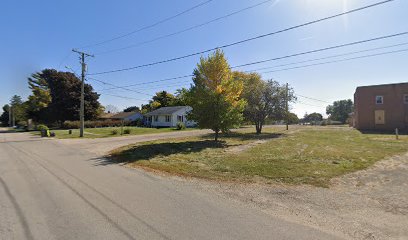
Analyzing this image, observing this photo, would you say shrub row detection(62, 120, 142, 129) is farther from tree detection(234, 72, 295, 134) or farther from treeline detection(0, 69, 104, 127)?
tree detection(234, 72, 295, 134)

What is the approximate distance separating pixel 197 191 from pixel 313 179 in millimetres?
3657

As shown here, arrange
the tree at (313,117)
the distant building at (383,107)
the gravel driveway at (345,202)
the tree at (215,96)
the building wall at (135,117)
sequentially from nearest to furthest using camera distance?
the gravel driveway at (345,202) < the tree at (215,96) < the distant building at (383,107) < the building wall at (135,117) < the tree at (313,117)

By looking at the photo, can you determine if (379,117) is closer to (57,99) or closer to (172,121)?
(172,121)

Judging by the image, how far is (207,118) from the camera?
18.8 metres

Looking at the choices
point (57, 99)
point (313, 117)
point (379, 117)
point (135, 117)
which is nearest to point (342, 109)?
point (313, 117)

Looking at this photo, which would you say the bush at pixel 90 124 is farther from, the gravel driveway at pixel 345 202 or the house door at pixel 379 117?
the house door at pixel 379 117

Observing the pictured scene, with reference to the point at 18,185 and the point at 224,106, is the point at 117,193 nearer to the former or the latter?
the point at 18,185

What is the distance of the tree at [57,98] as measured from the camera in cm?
4594

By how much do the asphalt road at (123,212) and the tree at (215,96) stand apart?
10.5 metres

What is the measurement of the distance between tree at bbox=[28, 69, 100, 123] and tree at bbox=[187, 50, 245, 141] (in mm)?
34140

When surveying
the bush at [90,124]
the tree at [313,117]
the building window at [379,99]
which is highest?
the building window at [379,99]

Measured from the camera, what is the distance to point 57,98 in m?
46.2

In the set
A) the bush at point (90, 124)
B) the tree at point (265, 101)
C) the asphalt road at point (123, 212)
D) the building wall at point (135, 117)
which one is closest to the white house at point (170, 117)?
the bush at point (90, 124)

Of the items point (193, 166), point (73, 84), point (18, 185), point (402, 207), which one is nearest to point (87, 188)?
point (18, 185)
